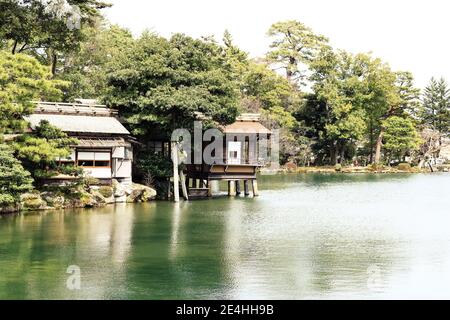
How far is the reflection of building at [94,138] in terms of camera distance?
2969 centimetres

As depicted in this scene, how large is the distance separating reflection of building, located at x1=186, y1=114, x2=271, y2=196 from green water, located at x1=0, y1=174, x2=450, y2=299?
4052mm

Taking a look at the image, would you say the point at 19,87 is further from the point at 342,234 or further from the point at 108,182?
the point at 342,234

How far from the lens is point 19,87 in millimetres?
25000

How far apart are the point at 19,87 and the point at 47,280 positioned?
1340cm

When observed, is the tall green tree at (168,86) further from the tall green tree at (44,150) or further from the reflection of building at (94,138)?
the tall green tree at (44,150)

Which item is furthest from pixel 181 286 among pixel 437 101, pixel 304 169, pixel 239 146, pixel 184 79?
pixel 437 101

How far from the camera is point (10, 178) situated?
24.9 metres

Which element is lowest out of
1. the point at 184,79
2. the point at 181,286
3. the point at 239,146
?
the point at 181,286

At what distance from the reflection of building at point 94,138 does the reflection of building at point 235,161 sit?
4.78 m

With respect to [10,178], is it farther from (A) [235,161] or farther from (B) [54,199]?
(A) [235,161]

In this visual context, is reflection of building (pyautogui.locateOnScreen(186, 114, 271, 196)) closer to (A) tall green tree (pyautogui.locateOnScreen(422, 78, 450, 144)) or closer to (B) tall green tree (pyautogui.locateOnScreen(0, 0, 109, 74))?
(B) tall green tree (pyautogui.locateOnScreen(0, 0, 109, 74))

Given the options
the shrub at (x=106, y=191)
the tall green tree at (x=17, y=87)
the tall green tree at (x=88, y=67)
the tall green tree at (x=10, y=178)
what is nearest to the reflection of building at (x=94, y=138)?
the shrub at (x=106, y=191)

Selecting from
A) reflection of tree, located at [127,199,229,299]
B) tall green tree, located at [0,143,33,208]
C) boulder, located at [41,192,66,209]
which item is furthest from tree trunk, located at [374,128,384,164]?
tall green tree, located at [0,143,33,208]

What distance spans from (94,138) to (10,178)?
6.16 metres
